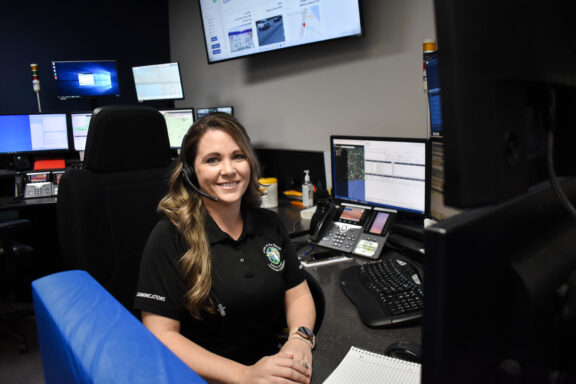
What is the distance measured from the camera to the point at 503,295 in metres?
0.35

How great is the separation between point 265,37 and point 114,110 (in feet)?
4.76

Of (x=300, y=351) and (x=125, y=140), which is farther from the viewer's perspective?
(x=125, y=140)

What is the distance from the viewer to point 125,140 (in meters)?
1.50

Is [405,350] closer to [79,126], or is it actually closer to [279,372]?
[279,372]

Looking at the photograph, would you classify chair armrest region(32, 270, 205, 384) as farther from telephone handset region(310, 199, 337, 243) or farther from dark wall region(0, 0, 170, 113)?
dark wall region(0, 0, 170, 113)

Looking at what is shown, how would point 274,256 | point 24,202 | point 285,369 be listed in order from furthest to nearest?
point 24,202 < point 274,256 < point 285,369

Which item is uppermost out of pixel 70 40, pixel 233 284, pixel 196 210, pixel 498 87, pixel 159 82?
pixel 70 40

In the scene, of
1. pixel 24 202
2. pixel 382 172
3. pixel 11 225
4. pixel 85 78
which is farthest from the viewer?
pixel 85 78

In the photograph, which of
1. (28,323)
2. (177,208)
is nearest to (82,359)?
(177,208)

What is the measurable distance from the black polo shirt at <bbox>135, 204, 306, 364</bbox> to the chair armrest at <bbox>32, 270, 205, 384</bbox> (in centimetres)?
55

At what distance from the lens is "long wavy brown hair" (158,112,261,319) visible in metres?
1.17

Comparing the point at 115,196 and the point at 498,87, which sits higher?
the point at 498,87

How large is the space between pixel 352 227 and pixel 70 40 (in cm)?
345

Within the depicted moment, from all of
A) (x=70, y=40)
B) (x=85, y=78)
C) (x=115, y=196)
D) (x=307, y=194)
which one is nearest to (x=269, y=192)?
(x=307, y=194)
